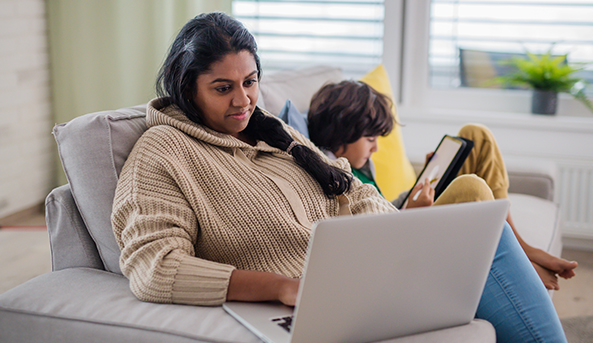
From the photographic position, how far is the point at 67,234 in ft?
3.55

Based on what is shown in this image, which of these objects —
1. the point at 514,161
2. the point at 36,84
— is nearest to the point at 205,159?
the point at 514,161

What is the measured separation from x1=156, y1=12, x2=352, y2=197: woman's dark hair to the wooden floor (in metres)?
1.21

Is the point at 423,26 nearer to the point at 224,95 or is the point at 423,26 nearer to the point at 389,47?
the point at 389,47

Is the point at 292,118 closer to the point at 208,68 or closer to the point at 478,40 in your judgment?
the point at 208,68

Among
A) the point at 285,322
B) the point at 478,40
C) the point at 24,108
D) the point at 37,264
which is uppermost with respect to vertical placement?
the point at 478,40

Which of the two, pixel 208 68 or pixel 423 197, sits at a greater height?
pixel 208 68

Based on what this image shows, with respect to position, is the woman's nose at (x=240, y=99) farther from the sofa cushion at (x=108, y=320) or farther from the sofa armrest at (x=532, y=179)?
the sofa armrest at (x=532, y=179)

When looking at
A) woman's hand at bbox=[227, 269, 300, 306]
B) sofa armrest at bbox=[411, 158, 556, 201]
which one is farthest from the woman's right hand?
sofa armrest at bbox=[411, 158, 556, 201]

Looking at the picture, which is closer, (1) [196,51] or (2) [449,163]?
(1) [196,51]

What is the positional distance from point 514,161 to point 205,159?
1345mm

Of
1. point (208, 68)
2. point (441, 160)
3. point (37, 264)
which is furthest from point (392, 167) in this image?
point (37, 264)

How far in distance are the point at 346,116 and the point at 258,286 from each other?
74cm

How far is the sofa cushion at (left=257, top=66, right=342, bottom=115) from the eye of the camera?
64.6 inches

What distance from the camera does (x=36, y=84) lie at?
2.74 meters
